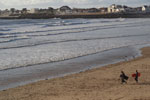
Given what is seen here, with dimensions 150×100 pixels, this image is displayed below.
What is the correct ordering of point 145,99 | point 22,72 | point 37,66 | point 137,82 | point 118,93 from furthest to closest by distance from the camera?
point 37,66 < point 22,72 < point 137,82 < point 118,93 < point 145,99

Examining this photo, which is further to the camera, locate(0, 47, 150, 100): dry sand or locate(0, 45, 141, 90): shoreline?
locate(0, 45, 141, 90): shoreline

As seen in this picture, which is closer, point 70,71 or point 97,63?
point 70,71

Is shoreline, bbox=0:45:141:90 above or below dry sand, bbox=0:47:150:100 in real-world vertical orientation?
below

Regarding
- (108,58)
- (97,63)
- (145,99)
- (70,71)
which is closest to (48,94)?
(145,99)

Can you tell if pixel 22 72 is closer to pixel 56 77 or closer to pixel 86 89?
pixel 56 77

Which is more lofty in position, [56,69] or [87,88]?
[87,88]

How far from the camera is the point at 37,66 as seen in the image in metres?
16.1

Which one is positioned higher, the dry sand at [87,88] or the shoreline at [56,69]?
the dry sand at [87,88]

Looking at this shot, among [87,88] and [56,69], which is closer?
[87,88]

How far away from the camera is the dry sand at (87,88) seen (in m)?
9.84

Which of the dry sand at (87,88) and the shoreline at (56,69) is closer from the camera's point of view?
the dry sand at (87,88)

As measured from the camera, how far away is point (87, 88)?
11.0 meters

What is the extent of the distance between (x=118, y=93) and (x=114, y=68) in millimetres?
4962

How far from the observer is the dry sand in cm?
984
